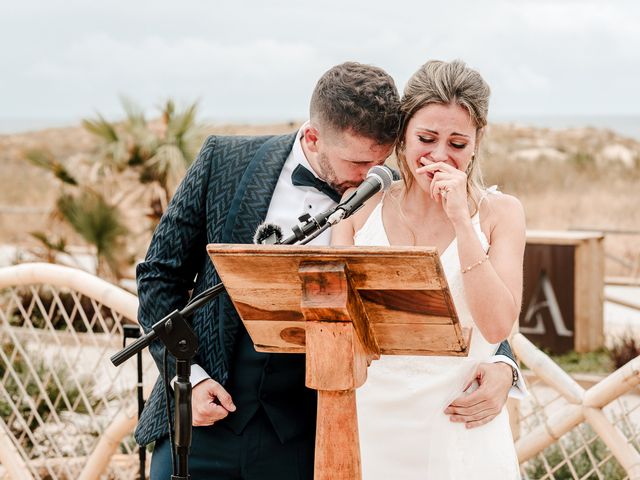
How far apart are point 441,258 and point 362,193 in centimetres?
49

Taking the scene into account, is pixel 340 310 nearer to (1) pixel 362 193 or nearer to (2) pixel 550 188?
(1) pixel 362 193

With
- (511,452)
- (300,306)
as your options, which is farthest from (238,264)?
(511,452)

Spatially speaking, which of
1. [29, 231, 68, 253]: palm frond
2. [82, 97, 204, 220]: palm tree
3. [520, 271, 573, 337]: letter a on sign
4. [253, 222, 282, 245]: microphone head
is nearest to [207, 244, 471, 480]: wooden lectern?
[253, 222, 282, 245]: microphone head

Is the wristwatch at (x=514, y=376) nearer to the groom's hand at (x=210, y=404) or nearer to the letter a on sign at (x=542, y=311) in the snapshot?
the groom's hand at (x=210, y=404)

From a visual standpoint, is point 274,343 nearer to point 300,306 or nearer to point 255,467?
point 300,306

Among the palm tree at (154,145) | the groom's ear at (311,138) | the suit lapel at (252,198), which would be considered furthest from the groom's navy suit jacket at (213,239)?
the palm tree at (154,145)

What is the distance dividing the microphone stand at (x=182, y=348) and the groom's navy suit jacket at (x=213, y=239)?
365 millimetres

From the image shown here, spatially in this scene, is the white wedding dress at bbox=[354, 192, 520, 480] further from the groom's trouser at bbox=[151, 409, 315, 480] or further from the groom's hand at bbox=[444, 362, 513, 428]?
the groom's trouser at bbox=[151, 409, 315, 480]

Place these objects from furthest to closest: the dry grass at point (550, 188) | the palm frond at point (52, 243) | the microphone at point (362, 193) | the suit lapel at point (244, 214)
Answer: the dry grass at point (550, 188) < the palm frond at point (52, 243) < the suit lapel at point (244, 214) < the microphone at point (362, 193)

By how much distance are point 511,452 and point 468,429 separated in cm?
14

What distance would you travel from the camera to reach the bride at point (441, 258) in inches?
99.3

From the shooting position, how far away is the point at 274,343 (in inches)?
85.7

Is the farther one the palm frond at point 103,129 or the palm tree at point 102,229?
the palm frond at point 103,129

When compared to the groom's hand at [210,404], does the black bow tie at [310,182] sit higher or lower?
higher
